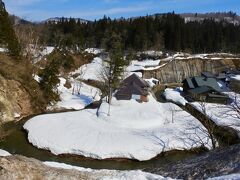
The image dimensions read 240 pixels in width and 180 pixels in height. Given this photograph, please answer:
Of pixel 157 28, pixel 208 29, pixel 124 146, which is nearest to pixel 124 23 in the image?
pixel 157 28

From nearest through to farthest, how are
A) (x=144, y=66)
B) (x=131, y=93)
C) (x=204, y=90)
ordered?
(x=131, y=93) → (x=204, y=90) → (x=144, y=66)

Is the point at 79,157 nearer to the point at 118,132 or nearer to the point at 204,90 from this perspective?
the point at 118,132

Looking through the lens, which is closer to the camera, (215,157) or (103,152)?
(215,157)

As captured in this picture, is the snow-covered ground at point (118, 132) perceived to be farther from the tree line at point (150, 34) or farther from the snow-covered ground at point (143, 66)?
the tree line at point (150, 34)

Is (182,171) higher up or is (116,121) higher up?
(182,171)

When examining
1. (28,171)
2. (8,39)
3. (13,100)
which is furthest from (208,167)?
(8,39)

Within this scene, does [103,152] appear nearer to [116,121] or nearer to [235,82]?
[116,121]
